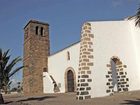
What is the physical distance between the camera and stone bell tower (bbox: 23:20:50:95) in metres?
31.4

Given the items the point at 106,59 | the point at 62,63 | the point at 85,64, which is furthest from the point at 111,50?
the point at 62,63

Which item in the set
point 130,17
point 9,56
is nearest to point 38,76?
point 9,56

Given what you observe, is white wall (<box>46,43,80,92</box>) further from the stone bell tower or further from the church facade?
the stone bell tower

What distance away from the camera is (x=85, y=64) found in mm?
16047

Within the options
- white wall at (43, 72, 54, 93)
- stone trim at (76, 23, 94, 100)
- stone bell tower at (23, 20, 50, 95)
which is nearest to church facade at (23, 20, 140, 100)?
stone trim at (76, 23, 94, 100)

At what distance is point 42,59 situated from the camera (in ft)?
106

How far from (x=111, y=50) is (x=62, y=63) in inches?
465

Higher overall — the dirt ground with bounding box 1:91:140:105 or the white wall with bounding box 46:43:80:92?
the white wall with bounding box 46:43:80:92

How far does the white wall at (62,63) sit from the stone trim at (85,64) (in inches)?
359

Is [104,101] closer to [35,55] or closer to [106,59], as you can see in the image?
[106,59]

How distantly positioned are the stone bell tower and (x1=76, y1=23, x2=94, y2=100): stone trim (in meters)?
15.7

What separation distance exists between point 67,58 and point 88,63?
38.7 feet

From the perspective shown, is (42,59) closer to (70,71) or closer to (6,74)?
(70,71)

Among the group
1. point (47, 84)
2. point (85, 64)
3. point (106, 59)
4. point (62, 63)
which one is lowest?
point (47, 84)
